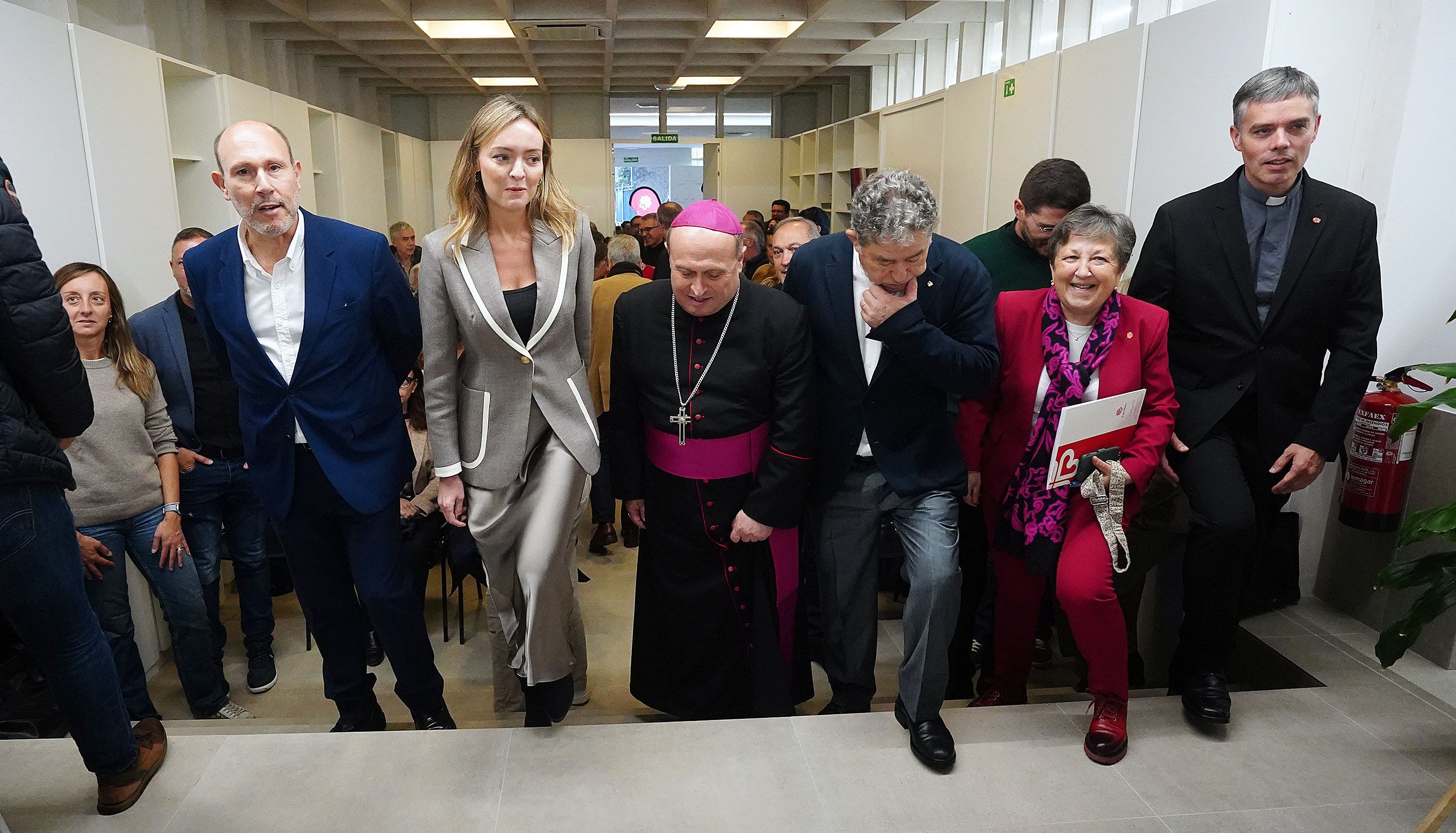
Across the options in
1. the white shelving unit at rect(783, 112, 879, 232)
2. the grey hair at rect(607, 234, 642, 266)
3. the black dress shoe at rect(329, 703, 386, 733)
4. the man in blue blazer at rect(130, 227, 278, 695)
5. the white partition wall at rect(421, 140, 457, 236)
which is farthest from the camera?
the white partition wall at rect(421, 140, 457, 236)

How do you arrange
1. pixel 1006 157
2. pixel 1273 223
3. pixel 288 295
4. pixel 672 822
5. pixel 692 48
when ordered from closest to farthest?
pixel 672 822
pixel 288 295
pixel 1273 223
pixel 1006 157
pixel 692 48

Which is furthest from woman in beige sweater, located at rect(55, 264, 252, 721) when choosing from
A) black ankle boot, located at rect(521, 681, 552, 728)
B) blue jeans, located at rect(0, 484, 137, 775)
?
black ankle boot, located at rect(521, 681, 552, 728)

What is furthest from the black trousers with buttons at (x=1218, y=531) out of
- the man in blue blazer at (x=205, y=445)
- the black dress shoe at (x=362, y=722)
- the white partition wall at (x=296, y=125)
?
the white partition wall at (x=296, y=125)

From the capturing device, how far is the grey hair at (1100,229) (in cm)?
236

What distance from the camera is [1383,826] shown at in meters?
2.21

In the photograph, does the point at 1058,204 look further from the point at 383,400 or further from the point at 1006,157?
the point at 1006,157

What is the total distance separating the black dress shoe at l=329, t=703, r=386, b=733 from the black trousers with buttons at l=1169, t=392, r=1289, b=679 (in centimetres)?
256

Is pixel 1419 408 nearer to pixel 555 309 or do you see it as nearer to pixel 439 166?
pixel 555 309

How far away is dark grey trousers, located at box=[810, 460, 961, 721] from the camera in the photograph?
2.43 m

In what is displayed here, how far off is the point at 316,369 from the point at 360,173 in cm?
799

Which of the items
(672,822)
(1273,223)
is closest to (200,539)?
(672,822)

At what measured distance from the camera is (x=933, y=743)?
241 cm

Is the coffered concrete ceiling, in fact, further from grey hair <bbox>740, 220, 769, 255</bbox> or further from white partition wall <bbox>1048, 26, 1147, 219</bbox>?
white partition wall <bbox>1048, 26, 1147, 219</bbox>

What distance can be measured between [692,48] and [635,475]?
812 cm
